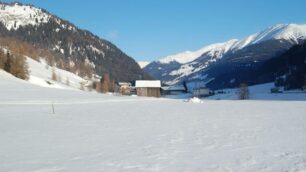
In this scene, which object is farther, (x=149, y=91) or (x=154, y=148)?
(x=149, y=91)

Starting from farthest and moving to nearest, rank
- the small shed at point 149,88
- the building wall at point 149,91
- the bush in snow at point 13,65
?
the small shed at point 149,88
the building wall at point 149,91
the bush in snow at point 13,65

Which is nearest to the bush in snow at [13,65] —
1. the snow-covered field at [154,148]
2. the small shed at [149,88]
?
the small shed at [149,88]

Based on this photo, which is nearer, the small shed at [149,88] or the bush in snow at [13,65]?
the bush in snow at [13,65]

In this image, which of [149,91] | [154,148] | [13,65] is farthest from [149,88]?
[154,148]

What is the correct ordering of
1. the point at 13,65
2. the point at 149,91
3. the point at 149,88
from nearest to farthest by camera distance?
the point at 13,65 → the point at 149,91 → the point at 149,88

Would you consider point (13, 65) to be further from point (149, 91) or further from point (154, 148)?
point (154, 148)

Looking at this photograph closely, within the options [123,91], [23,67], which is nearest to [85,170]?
[23,67]

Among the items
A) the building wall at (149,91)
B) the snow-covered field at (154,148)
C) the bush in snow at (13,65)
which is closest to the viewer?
the snow-covered field at (154,148)

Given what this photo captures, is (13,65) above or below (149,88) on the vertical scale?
above

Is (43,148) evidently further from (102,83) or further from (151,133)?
(102,83)

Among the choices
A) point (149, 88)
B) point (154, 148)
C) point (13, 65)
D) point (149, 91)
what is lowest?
point (154, 148)

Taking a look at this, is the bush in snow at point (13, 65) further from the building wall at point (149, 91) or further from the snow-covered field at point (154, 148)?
the snow-covered field at point (154, 148)

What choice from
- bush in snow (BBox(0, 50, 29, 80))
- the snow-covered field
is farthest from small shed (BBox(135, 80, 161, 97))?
the snow-covered field

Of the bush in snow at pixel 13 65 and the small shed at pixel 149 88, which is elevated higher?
the bush in snow at pixel 13 65
